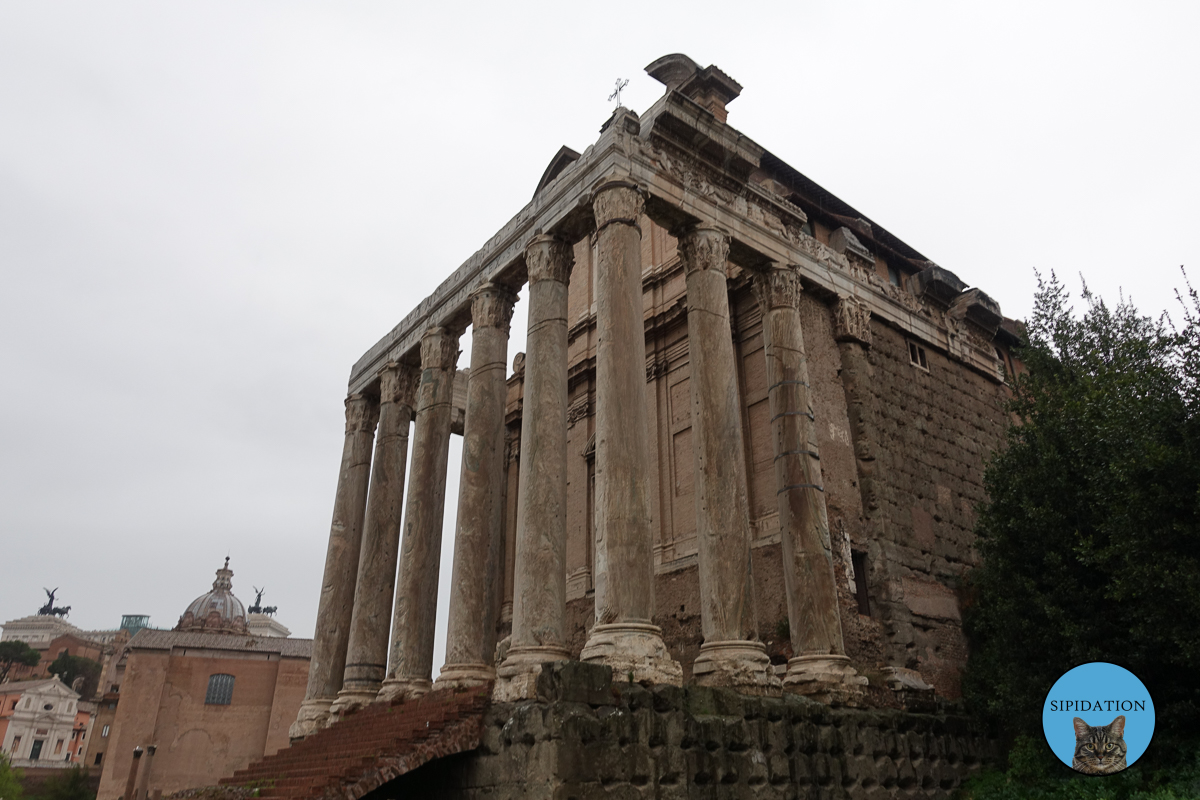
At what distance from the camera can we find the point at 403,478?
17.5 m

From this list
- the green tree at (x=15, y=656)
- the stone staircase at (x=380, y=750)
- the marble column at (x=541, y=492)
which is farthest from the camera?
the green tree at (x=15, y=656)

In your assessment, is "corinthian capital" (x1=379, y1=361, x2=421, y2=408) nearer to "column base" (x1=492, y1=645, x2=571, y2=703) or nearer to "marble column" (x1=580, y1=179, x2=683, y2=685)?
"marble column" (x1=580, y1=179, x2=683, y2=685)

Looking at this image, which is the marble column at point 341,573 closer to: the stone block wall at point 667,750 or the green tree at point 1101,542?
the stone block wall at point 667,750

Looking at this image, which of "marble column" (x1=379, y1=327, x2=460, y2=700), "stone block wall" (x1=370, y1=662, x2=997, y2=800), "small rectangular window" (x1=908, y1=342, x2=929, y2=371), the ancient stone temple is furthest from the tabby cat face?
"marble column" (x1=379, y1=327, x2=460, y2=700)

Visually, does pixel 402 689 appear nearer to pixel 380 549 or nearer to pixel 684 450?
pixel 380 549

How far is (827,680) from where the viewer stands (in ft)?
38.3

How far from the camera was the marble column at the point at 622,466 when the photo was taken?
10125 millimetres

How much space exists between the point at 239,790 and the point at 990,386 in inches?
727

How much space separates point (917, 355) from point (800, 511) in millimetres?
7399

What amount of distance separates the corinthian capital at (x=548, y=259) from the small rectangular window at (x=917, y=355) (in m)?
8.66

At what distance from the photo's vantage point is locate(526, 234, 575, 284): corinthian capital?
13.8m

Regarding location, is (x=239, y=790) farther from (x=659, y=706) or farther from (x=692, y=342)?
(x=692, y=342)

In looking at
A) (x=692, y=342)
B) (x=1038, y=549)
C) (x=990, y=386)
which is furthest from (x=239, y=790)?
(x=990, y=386)

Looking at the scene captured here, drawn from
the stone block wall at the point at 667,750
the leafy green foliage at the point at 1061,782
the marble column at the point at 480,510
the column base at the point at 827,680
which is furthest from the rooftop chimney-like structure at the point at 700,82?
the leafy green foliage at the point at 1061,782
